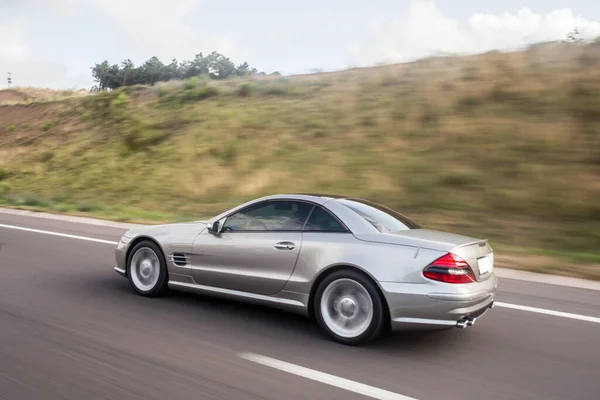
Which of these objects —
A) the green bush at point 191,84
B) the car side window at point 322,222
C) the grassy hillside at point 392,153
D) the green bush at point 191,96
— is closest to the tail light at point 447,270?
the car side window at point 322,222

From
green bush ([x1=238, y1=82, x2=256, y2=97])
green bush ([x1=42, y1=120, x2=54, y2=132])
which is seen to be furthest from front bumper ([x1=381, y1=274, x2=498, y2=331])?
green bush ([x1=42, y1=120, x2=54, y2=132])

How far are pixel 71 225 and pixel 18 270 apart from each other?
17.7 ft

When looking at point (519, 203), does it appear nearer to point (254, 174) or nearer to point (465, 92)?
point (465, 92)

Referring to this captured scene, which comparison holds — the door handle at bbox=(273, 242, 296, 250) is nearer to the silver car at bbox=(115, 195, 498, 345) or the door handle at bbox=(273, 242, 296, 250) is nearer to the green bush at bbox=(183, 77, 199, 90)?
the silver car at bbox=(115, 195, 498, 345)

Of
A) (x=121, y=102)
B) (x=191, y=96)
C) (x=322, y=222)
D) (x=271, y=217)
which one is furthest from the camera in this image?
(x=121, y=102)

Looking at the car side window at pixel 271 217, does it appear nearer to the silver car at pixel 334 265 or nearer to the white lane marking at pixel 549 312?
the silver car at pixel 334 265

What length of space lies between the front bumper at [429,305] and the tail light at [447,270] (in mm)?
54

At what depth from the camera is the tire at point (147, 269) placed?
693cm

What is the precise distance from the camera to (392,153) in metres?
16.9

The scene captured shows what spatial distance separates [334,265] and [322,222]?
0.52 meters

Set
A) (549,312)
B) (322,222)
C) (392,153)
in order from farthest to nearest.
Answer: (392,153) < (549,312) < (322,222)

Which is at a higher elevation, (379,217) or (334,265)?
(379,217)

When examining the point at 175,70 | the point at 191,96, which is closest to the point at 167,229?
the point at 191,96

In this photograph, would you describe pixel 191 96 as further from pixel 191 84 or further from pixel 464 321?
pixel 464 321
